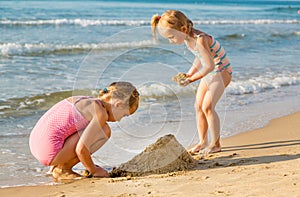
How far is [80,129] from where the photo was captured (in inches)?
149

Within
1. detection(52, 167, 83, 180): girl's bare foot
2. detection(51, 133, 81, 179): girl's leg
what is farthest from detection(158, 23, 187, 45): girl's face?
detection(52, 167, 83, 180): girl's bare foot

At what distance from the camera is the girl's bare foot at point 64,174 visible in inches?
150

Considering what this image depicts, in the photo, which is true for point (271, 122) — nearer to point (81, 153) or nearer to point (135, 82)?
point (135, 82)

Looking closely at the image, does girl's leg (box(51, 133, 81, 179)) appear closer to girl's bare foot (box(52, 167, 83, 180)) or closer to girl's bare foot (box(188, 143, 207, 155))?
girl's bare foot (box(52, 167, 83, 180))

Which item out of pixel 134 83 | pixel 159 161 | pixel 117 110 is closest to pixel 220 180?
pixel 159 161

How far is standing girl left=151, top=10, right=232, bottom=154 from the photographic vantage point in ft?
14.2

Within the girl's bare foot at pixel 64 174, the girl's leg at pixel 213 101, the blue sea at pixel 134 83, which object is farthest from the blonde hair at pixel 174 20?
the girl's bare foot at pixel 64 174

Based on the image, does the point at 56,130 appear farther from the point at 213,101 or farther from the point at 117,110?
the point at 213,101

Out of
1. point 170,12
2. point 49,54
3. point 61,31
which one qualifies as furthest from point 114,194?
point 61,31

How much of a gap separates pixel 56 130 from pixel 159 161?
87cm

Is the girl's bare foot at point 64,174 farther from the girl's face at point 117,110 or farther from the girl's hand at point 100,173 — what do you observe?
the girl's face at point 117,110

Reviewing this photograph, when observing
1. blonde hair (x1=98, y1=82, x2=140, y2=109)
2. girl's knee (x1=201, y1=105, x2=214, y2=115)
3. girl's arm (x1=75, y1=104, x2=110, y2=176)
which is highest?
blonde hair (x1=98, y1=82, x2=140, y2=109)

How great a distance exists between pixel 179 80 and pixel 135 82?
1628 mm

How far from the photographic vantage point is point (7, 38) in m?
13.6
